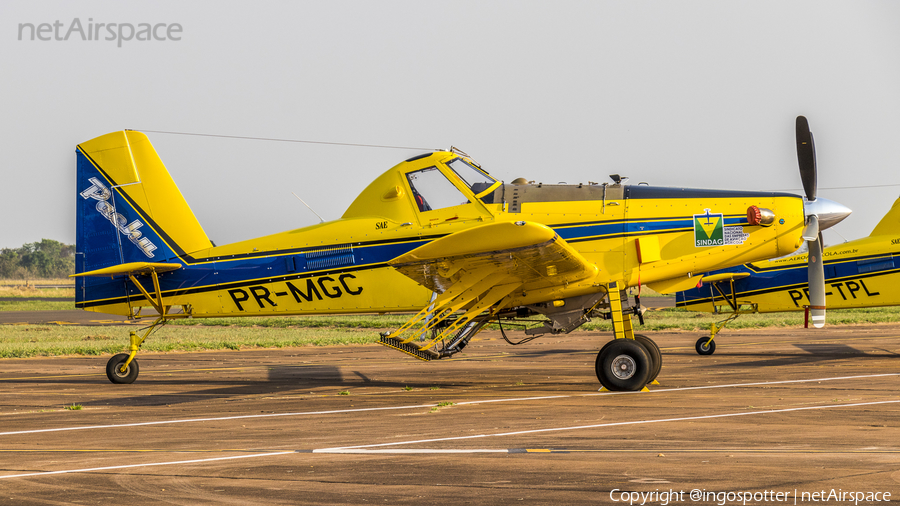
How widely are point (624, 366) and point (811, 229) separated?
3.32 meters

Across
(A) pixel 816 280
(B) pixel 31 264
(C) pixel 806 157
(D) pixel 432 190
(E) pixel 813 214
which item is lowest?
(A) pixel 816 280

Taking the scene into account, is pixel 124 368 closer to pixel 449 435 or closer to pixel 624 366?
pixel 449 435

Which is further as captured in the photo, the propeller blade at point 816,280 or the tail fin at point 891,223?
the tail fin at point 891,223

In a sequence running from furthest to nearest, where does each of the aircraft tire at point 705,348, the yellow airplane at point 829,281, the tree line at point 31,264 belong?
the tree line at point 31,264
the yellow airplane at point 829,281
the aircraft tire at point 705,348

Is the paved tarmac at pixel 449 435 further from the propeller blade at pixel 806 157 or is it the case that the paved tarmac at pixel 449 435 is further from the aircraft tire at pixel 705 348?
the propeller blade at pixel 806 157

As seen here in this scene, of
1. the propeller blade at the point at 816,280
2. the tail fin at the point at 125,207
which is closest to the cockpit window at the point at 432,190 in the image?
the tail fin at the point at 125,207

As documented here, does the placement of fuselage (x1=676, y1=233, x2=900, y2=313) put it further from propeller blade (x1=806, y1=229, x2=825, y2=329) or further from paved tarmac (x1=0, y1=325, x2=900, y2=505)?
propeller blade (x1=806, y1=229, x2=825, y2=329)

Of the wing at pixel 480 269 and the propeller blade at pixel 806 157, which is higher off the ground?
the propeller blade at pixel 806 157

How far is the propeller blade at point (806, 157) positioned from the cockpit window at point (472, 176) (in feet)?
15.6

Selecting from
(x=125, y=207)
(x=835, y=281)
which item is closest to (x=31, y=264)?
(x=125, y=207)

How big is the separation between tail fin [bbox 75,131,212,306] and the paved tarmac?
2436mm

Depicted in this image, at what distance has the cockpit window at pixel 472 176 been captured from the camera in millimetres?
11062

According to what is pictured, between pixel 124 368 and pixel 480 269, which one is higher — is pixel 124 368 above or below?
below

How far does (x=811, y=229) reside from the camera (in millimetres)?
10422
